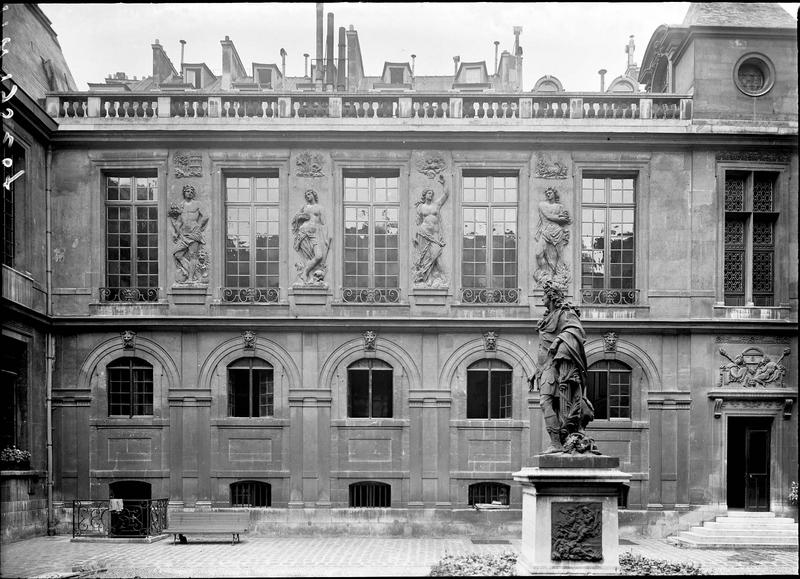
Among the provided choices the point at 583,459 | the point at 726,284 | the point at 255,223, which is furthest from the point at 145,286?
the point at 726,284

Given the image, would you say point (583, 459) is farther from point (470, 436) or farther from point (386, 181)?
point (386, 181)

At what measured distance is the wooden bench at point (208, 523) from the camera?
18188mm

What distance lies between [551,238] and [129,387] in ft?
39.3

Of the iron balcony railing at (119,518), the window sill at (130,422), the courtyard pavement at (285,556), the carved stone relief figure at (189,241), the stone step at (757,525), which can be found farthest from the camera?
the carved stone relief figure at (189,241)

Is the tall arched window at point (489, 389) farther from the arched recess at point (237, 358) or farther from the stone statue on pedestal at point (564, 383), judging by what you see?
the stone statue on pedestal at point (564, 383)

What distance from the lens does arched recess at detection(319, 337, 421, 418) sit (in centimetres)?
2070

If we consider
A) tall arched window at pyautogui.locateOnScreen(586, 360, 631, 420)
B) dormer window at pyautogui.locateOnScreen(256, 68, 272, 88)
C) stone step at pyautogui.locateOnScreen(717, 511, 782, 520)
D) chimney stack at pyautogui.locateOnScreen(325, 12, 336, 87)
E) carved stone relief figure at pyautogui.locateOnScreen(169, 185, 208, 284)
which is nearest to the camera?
stone step at pyautogui.locateOnScreen(717, 511, 782, 520)

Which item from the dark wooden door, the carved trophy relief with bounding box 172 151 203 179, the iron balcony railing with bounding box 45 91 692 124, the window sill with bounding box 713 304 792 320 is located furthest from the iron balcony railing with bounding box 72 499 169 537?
the window sill with bounding box 713 304 792 320

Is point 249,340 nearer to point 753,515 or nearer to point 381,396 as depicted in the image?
point 381,396

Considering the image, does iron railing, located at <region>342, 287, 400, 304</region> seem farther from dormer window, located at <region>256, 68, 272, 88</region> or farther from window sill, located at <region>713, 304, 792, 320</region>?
dormer window, located at <region>256, 68, 272, 88</region>

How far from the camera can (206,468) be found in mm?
20375

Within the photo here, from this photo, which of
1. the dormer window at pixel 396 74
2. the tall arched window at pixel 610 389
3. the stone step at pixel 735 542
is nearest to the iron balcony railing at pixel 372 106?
the tall arched window at pixel 610 389

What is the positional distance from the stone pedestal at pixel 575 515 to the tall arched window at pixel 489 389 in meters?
8.24

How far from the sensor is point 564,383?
1290 cm
